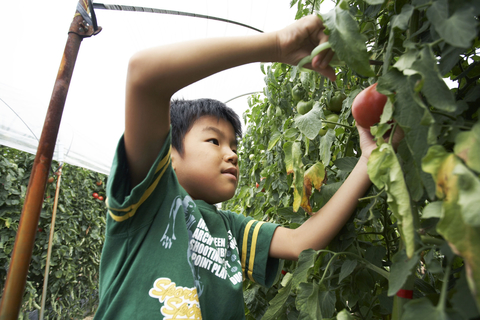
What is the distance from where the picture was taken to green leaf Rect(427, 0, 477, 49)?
0.82ft

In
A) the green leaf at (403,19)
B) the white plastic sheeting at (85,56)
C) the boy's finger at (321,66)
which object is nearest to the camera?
the green leaf at (403,19)

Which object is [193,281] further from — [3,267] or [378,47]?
[3,267]

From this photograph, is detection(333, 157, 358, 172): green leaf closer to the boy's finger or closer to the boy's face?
the boy's finger

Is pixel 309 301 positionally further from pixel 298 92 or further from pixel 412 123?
pixel 298 92

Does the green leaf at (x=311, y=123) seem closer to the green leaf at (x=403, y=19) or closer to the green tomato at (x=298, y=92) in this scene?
the green leaf at (x=403, y=19)

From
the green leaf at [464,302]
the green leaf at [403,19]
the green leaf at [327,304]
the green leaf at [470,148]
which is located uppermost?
the green leaf at [403,19]

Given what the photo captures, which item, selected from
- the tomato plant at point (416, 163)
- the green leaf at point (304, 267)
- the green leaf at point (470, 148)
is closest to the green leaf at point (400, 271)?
the tomato plant at point (416, 163)

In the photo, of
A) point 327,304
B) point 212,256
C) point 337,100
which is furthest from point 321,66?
point 212,256

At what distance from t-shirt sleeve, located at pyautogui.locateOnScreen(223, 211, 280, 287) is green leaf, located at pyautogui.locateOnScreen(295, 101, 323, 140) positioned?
1.27 feet

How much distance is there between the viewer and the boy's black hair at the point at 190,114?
88 centimetres

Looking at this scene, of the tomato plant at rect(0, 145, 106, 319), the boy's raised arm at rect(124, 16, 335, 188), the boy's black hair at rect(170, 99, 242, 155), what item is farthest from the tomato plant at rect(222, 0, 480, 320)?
the tomato plant at rect(0, 145, 106, 319)

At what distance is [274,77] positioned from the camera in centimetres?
112

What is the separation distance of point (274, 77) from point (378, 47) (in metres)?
0.62

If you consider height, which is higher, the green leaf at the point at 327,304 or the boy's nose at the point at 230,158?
the boy's nose at the point at 230,158
